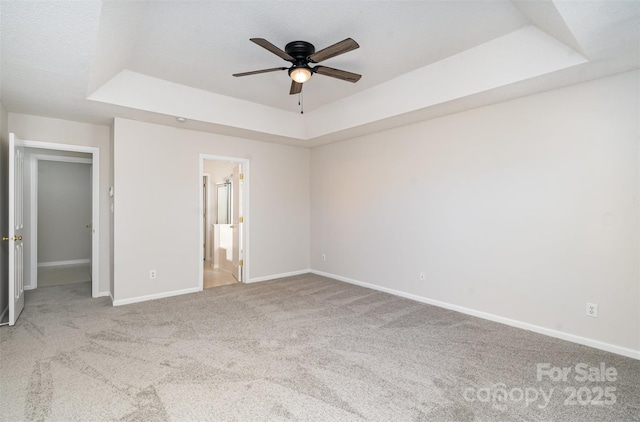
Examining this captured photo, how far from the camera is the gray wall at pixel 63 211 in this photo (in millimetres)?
7219

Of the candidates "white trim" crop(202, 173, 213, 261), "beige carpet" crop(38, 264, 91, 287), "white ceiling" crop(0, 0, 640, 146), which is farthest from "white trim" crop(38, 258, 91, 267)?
"white ceiling" crop(0, 0, 640, 146)

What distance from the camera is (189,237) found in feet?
15.8

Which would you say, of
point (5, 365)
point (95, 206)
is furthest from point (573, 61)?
point (95, 206)

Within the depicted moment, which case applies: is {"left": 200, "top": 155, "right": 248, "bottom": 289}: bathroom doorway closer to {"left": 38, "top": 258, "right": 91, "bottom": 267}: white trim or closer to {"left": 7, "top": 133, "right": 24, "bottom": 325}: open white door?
{"left": 7, "top": 133, "right": 24, "bottom": 325}: open white door

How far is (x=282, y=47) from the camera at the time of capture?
121 inches

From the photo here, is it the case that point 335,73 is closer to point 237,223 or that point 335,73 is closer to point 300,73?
point 300,73

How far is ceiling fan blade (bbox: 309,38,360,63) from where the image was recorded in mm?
2408

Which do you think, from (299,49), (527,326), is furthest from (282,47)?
(527,326)

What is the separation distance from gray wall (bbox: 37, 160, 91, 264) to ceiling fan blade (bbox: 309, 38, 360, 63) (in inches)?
294

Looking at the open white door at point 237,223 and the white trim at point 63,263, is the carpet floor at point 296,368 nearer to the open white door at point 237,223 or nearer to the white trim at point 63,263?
the open white door at point 237,223

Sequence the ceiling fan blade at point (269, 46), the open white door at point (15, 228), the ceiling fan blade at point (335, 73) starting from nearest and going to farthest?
1. the ceiling fan blade at point (269, 46)
2. the ceiling fan blade at point (335, 73)
3. the open white door at point (15, 228)

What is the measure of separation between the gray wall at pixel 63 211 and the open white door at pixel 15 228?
416 cm

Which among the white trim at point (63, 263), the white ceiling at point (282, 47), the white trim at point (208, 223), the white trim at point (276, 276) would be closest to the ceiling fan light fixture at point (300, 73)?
the white ceiling at point (282, 47)

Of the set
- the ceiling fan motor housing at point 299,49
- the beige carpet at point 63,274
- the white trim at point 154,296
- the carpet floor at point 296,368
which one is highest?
the ceiling fan motor housing at point 299,49
